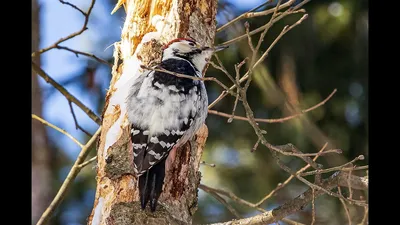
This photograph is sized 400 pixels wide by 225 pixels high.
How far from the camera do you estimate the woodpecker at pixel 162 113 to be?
9.43 feet

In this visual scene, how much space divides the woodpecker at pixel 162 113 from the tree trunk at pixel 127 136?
0.07 meters

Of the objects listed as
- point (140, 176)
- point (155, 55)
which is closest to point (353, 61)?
point (155, 55)

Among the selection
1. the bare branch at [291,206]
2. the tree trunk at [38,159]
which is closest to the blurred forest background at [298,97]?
the tree trunk at [38,159]

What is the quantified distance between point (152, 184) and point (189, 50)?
0.88 meters

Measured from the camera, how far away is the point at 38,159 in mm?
7195

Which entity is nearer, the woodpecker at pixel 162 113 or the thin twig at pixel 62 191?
the woodpecker at pixel 162 113

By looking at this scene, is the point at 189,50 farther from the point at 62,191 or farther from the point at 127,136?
the point at 62,191

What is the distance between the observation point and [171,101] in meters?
3.12

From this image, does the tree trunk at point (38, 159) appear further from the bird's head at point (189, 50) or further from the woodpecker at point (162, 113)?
the woodpecker at point (162, 113)

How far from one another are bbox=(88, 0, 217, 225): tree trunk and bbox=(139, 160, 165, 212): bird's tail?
6 centimetres
